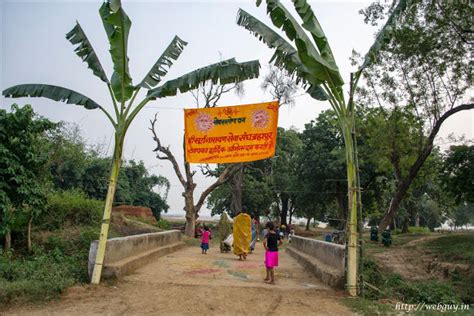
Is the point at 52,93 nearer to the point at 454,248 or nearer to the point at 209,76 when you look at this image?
the point at 209,76

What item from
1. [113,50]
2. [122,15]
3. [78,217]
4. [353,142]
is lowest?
[78,217]

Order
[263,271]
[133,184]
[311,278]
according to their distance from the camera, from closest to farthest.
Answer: [311,278] → [263,271] → [133,184]

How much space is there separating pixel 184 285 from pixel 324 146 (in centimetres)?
Answer: 2678

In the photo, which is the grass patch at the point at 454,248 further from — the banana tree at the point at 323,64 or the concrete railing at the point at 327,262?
the banana tree at the point at 323,64

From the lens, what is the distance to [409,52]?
17094mm

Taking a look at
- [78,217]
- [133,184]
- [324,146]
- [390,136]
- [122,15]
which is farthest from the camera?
[133,184]

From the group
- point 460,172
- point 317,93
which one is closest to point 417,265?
point 460,172

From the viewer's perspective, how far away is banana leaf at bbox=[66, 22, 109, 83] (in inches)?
346

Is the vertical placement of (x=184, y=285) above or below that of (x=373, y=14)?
below

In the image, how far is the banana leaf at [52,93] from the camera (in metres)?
8.51

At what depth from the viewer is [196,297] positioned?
23.3 ft

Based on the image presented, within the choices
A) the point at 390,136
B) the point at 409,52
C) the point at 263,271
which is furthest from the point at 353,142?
the point at 390,136

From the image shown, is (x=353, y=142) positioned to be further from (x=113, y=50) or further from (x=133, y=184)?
(x=133, y=184)

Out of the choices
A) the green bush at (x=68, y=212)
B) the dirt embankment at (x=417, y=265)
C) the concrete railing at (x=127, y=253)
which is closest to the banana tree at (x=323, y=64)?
the concrete railing at (x=127, y=253)
